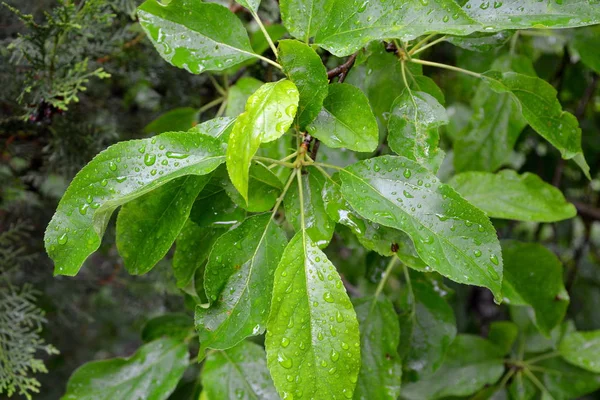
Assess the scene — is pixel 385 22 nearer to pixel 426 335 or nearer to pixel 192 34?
pixel 192 34

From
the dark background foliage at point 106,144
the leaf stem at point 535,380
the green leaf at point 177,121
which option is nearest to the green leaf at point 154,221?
the dark background foliage at point 106,144

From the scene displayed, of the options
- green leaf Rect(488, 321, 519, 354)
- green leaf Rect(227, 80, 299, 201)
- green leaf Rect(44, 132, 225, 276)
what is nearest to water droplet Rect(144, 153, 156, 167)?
green leaf Rect(44, 132, 225, 276)

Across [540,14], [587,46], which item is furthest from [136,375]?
[587,46]

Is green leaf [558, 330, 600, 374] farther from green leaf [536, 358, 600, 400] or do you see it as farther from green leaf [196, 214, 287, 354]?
green leaf [196, 214, 287, 354]

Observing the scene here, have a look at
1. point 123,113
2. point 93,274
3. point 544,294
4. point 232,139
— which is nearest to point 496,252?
point 232,139

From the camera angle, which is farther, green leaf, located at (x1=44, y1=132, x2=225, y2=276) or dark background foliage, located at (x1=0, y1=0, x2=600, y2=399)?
dark background foliage, located at (x1=0, y1=0, x2=600, y2=399)

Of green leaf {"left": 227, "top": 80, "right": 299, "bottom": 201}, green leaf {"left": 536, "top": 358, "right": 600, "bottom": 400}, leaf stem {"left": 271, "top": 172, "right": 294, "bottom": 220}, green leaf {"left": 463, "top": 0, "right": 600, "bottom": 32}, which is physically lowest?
green leaf {"left": 536, "top": 358, "right": 600, "bottom": 400}
